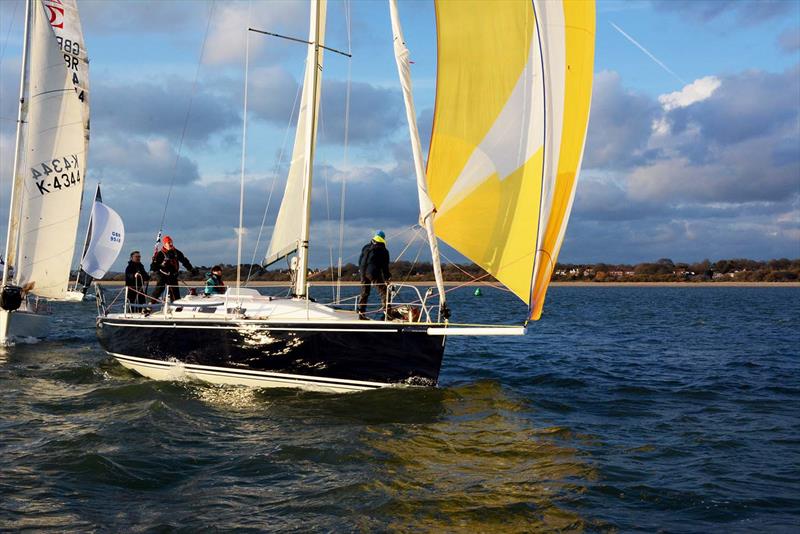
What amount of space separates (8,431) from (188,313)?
12.6 ft

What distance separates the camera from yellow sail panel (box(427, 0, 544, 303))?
1037cm

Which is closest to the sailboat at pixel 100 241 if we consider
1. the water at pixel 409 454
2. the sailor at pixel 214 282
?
the water at pixel 409 454

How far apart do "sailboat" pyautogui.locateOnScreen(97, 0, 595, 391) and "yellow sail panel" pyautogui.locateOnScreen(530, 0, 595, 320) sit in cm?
1

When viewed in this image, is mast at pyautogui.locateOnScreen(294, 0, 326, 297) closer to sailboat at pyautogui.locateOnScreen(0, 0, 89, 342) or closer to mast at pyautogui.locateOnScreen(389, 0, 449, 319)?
mast at pyautogui.locateOnScreen(389, 0, 449, 319)

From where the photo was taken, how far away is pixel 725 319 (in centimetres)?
3619

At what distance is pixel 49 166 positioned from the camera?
804 inches

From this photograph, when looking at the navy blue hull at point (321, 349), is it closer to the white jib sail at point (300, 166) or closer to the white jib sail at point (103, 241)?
the white jib sail at point (300, 166)

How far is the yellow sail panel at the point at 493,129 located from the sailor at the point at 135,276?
9.27m

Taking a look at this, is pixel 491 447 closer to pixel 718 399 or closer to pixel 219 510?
pixel 219 510

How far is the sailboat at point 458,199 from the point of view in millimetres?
9844

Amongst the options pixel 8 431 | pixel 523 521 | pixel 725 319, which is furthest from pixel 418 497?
→ pixel 725 319

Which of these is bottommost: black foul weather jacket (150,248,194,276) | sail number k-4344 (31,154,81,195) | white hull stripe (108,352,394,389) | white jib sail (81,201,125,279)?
white hull stripe (108,352,394,389)

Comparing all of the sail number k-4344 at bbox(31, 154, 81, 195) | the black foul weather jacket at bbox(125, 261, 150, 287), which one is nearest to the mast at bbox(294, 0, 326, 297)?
the black foul weather jacket at bbox(125, 261, 150, 287)

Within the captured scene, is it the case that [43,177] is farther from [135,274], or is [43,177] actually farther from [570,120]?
[570,120]
